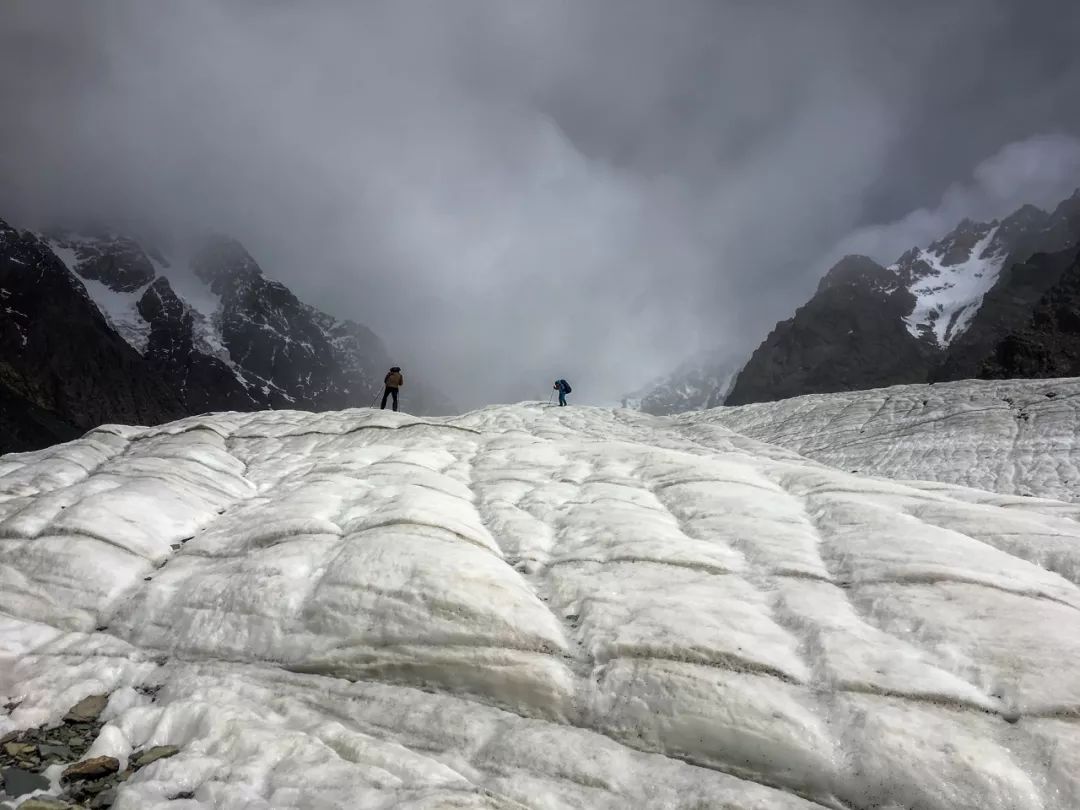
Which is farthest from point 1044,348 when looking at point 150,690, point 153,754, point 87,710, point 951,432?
point 87,710

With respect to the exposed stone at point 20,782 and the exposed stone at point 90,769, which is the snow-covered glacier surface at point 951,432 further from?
the exposed stone at point 20,782

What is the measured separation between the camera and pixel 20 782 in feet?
17.6

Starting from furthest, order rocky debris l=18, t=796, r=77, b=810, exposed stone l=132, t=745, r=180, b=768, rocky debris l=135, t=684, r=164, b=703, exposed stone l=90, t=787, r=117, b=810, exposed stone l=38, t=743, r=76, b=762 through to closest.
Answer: rocky debris l=135, t=684, r=164, b=703 < exposed stone l=38, t=743, r=76, b=762 < exposed stone l=132, t=745, r=180, b=768 < exposed stone l=90, t=787, r=117, b=810 < rocky debris l=18, t=796, r=77, b=810

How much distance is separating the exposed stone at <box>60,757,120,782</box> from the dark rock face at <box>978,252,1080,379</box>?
313 feet

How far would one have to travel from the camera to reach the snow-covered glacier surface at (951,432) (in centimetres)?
2139

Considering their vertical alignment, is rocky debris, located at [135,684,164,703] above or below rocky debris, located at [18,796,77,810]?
above

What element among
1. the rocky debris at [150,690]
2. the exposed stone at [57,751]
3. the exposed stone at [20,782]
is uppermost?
the rocky debris at [150,690]

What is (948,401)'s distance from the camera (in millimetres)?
29656

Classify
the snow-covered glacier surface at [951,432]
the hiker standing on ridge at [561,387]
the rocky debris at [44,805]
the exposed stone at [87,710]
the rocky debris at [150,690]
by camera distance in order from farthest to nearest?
the hiker standing on ridge at [561,387] → the snow-covered glacier surface at [951,432] → the rocky debris at [150,690] → the exposed stone at [87,710] → the rocky debris at [44,805]

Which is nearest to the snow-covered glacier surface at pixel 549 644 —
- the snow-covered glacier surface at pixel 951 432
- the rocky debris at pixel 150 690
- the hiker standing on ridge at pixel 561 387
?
the rocky debris at pixel 150 690

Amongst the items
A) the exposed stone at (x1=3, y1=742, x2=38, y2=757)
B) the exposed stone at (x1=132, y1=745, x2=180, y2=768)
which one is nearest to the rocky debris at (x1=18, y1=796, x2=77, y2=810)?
the exposed stone at (x1=132, y1=745, x2=180, y2=768)

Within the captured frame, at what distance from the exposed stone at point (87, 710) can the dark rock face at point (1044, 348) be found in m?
95.2

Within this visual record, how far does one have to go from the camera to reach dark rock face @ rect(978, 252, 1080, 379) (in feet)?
256

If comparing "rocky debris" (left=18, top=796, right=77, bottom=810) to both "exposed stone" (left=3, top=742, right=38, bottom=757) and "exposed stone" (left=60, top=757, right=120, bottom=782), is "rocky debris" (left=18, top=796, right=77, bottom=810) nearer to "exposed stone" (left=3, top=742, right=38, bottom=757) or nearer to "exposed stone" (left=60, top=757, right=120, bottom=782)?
"exposed stone" (left=60, top=757, right=120, bottom=782)
